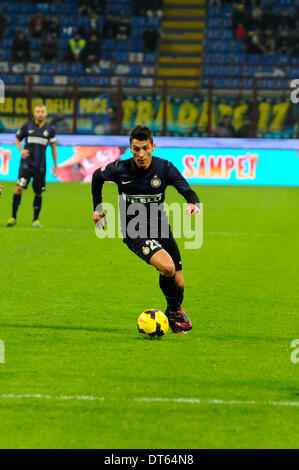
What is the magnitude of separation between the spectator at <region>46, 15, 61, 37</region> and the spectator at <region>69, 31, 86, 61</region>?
174 centimetres

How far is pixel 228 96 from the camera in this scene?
87.1 feet

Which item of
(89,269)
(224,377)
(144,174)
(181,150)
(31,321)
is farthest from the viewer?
(181,150)

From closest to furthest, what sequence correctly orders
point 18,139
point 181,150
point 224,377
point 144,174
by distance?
point 224,377 → point 144,174 → point 18,139 → point 181,150

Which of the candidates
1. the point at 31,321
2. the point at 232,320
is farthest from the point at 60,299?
the point at 232,320

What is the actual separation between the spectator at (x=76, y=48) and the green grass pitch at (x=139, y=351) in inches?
684

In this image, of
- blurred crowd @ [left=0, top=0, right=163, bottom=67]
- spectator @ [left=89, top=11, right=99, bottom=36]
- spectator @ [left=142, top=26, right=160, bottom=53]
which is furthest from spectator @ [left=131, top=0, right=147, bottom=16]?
spectator @ [left=142, top=26, right=160, bottom=53]

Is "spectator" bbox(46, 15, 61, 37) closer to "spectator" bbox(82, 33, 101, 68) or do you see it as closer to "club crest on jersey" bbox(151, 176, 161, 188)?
"spectator" bbox(82, 33, 101, 68)

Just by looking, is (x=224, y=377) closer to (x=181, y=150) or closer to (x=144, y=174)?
(x=144, y=174)

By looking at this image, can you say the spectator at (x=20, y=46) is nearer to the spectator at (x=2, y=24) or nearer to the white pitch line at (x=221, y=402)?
the spectator at (x=2, y=24)

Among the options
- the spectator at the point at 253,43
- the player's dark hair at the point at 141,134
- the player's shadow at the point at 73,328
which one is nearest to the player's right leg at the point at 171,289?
the player's shadow at the point at 73,328

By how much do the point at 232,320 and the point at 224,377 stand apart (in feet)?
7.01

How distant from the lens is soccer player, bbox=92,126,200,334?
7.67 metres

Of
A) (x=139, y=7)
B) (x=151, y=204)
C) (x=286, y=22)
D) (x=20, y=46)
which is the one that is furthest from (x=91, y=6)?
(x=151, y=204)

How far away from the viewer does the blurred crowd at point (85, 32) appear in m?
30.8
